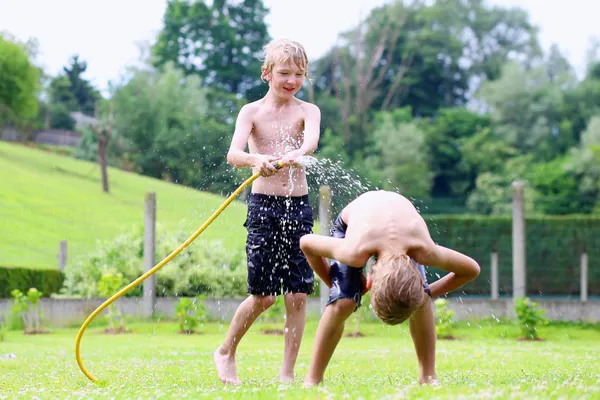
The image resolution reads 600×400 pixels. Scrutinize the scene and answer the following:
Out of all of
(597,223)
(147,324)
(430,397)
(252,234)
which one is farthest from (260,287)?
(597,223)

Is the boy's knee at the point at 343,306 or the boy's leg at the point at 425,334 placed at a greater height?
the boy's knee at the point at 343,306

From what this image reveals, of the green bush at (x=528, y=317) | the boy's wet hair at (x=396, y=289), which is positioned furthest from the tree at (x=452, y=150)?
the boy's wet hair at (x=396, y=289)

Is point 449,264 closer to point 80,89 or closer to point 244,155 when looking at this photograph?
point 244,155

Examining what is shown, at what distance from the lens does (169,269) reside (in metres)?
11.8

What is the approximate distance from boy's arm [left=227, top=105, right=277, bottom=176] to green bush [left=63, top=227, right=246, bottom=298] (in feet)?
22.2

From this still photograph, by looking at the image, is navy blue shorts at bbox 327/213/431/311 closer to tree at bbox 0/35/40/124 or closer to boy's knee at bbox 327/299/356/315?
boy's knee at bbox 327/299/356/315

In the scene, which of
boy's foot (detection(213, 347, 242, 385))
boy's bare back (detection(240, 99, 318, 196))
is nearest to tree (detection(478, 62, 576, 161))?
boy's bare back (detection(240, 99, 318, 196))

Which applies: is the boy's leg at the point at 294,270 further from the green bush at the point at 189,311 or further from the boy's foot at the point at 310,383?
the green bush at the point at 189,311

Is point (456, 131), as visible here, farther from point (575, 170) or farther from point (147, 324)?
point (147, 324)

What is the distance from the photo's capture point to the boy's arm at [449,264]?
404cm

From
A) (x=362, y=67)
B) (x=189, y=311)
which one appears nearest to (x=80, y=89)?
(x=362, y=67)

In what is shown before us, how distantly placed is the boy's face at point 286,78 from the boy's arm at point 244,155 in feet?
0.80

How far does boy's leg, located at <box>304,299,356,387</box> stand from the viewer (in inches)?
166

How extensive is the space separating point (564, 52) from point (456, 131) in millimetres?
14811
